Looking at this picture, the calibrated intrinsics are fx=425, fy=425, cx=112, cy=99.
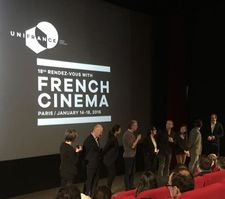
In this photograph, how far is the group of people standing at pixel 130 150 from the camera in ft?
18.7

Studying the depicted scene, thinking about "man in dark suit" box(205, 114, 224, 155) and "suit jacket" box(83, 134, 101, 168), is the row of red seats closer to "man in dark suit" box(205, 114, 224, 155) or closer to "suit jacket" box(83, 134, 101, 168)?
"suit jacket" box(83, 134, 101, 168)

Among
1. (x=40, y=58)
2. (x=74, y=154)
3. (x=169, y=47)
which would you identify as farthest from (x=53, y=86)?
(x=169, y=47)

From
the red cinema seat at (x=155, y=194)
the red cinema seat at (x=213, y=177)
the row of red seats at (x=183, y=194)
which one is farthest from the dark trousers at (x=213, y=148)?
the red cinema seat at (x=155, y=194)

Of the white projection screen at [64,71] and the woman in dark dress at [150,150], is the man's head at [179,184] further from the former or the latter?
the woman in dark dress at [150,150]

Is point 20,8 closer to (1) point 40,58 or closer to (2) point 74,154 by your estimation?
(1) point 40,58

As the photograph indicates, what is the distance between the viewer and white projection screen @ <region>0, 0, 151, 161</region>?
260 inches

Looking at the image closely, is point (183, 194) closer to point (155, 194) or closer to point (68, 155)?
point (155, 194)

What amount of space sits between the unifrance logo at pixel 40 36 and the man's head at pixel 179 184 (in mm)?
4408

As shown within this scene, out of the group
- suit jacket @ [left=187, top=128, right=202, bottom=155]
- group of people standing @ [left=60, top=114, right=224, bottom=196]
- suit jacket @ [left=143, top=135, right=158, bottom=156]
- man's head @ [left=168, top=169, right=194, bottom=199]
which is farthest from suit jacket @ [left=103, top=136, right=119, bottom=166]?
man's head @ [left=168, top=169, right=194, bottom=199]

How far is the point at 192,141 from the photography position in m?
8.53

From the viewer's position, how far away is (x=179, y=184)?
294cm

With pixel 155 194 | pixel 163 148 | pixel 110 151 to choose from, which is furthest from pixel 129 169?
pixel 155 194

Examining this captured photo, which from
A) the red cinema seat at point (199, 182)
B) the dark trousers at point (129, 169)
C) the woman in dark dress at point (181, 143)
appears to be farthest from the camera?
the woman in dark dress at point (181, 143)

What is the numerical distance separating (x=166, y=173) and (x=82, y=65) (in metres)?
2.71
